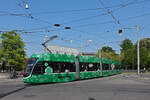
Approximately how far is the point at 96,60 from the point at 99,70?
66.0 inches

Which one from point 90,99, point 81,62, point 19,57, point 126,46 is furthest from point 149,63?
point 90,99

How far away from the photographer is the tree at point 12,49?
41750 millimetres

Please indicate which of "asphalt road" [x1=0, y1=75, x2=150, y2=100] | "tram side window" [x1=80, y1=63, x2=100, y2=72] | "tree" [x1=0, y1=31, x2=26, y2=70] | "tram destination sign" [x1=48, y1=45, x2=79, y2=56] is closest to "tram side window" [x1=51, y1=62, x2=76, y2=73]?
"tram side window" [x1=80, y1=63, x2=100, y2=72]

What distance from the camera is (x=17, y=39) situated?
42969mm

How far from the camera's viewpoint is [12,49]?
140ft

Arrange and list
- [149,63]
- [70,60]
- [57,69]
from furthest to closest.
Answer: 1. [149,63]
2. [70,60]
3. [57,69]

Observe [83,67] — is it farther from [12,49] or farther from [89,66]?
[12,49]

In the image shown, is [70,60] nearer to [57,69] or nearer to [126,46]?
[57,69]

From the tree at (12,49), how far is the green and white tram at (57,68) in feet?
70.1

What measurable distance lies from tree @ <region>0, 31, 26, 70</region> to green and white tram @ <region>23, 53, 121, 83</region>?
21.4 meters

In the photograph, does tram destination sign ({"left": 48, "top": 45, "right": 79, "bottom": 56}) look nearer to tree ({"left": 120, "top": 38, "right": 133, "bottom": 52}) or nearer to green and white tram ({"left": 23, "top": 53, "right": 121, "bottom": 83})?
green and white tram ({"left": 23, "top": 53, "right": 121, "bottom": 83})

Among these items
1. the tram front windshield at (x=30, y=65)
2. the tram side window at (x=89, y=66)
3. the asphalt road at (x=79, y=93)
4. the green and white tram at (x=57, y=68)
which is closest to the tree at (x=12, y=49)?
the tram side window at (x=89, y=66)

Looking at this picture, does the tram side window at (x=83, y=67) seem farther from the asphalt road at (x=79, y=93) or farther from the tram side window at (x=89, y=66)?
the asphalt road at (x=79, y=93)

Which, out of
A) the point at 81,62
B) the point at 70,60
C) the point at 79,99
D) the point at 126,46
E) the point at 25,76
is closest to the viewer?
the point at 79,99
